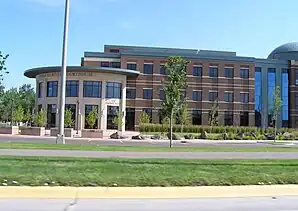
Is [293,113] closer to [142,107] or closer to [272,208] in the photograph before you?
[142,107]

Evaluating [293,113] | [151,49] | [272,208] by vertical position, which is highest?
[151,49]

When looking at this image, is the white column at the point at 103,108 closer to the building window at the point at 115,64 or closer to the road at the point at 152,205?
the building window at the point at 115,64

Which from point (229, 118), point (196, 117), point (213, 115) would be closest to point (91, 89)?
point (196, 117)

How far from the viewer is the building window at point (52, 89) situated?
202 feet

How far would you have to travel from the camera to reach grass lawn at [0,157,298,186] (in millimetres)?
9586

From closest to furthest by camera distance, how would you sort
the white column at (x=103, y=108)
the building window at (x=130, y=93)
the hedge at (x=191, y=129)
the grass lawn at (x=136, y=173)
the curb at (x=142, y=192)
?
the curb at (x=142, y=192) < the grass lawn at (x=136, y=173) < the hedge at (x=191, y=129) < the white column at (x=103, y=108) < the building window at (x=130, y=93)

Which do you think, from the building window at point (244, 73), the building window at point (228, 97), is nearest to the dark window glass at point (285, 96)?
the building window at point (244, 73)

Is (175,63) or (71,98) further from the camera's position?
(71,98)

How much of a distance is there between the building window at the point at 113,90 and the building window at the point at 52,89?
7.73 meters

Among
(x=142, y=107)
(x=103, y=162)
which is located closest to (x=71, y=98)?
(x=142, y=107)

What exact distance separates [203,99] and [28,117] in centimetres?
2935

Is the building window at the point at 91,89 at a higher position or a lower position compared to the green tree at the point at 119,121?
higher

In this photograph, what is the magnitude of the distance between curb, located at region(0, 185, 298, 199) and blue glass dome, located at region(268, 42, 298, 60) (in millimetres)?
79112

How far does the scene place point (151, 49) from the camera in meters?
79.2
